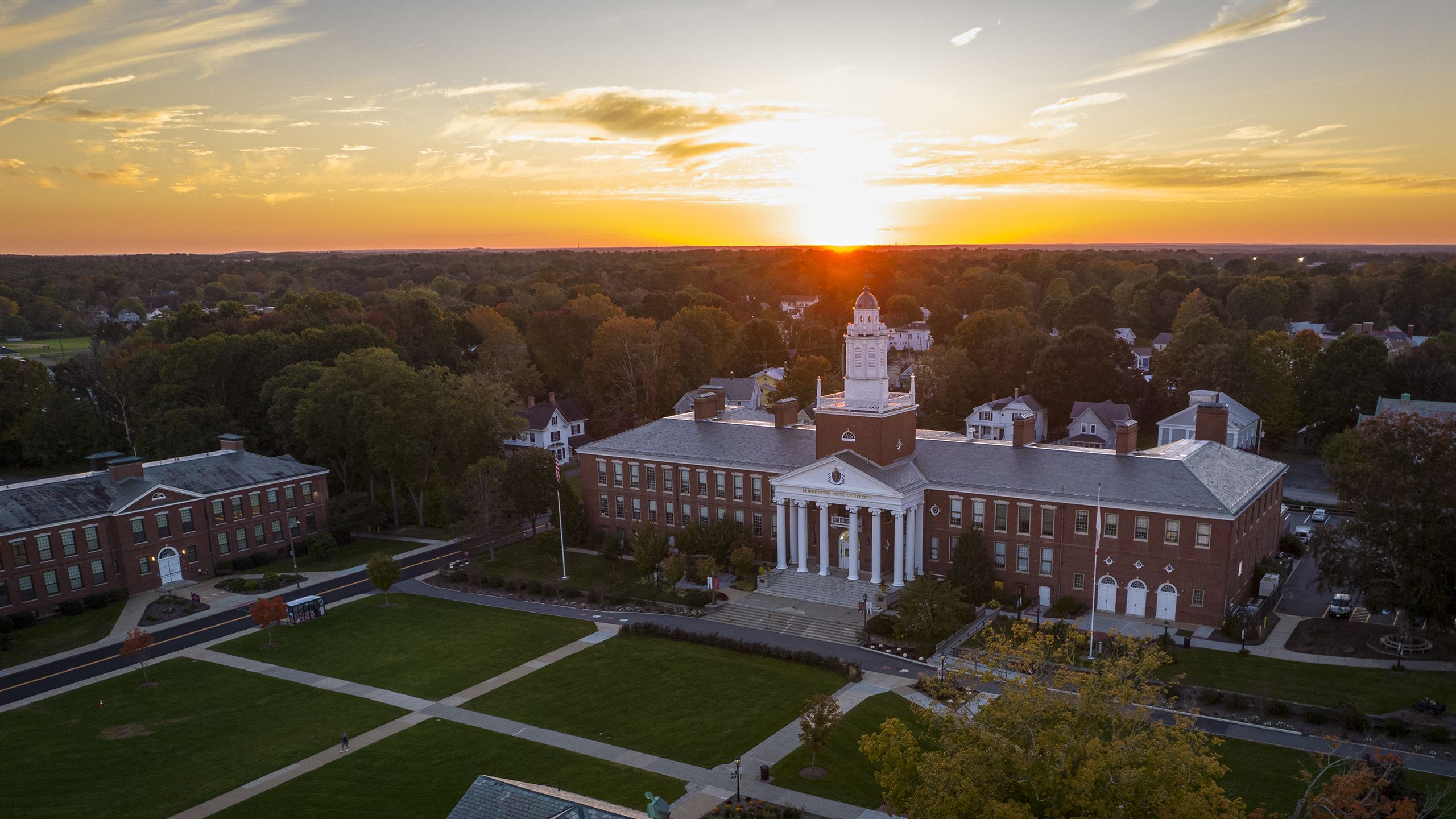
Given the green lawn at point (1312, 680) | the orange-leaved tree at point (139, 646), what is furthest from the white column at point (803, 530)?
the orange-leaved tree at point (139, 646)

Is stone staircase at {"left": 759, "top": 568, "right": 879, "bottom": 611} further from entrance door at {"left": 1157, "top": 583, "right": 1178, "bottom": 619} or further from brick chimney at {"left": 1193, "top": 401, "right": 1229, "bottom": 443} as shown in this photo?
brick chimney at {"left": 1193, "top": 401, "right": 1229, "bottom": 443}

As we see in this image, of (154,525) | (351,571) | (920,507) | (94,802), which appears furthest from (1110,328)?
(94,802)

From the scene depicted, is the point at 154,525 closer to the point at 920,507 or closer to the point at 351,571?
the point at 351,571

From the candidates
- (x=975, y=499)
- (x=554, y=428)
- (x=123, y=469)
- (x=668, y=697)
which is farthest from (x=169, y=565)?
(x=975, y=499)

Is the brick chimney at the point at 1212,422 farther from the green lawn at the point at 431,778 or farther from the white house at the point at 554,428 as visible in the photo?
the white house at the point at 554,428

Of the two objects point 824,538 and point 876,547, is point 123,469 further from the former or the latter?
point 876,547

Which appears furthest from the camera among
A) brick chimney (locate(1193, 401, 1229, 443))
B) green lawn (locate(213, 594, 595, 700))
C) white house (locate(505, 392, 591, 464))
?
white house (locate(505, 392, 591, 464))

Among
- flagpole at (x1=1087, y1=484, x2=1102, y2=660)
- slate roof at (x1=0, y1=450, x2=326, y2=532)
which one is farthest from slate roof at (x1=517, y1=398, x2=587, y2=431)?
flagpole at (x1=1087, y1=484, x2=1102, y2=660)
